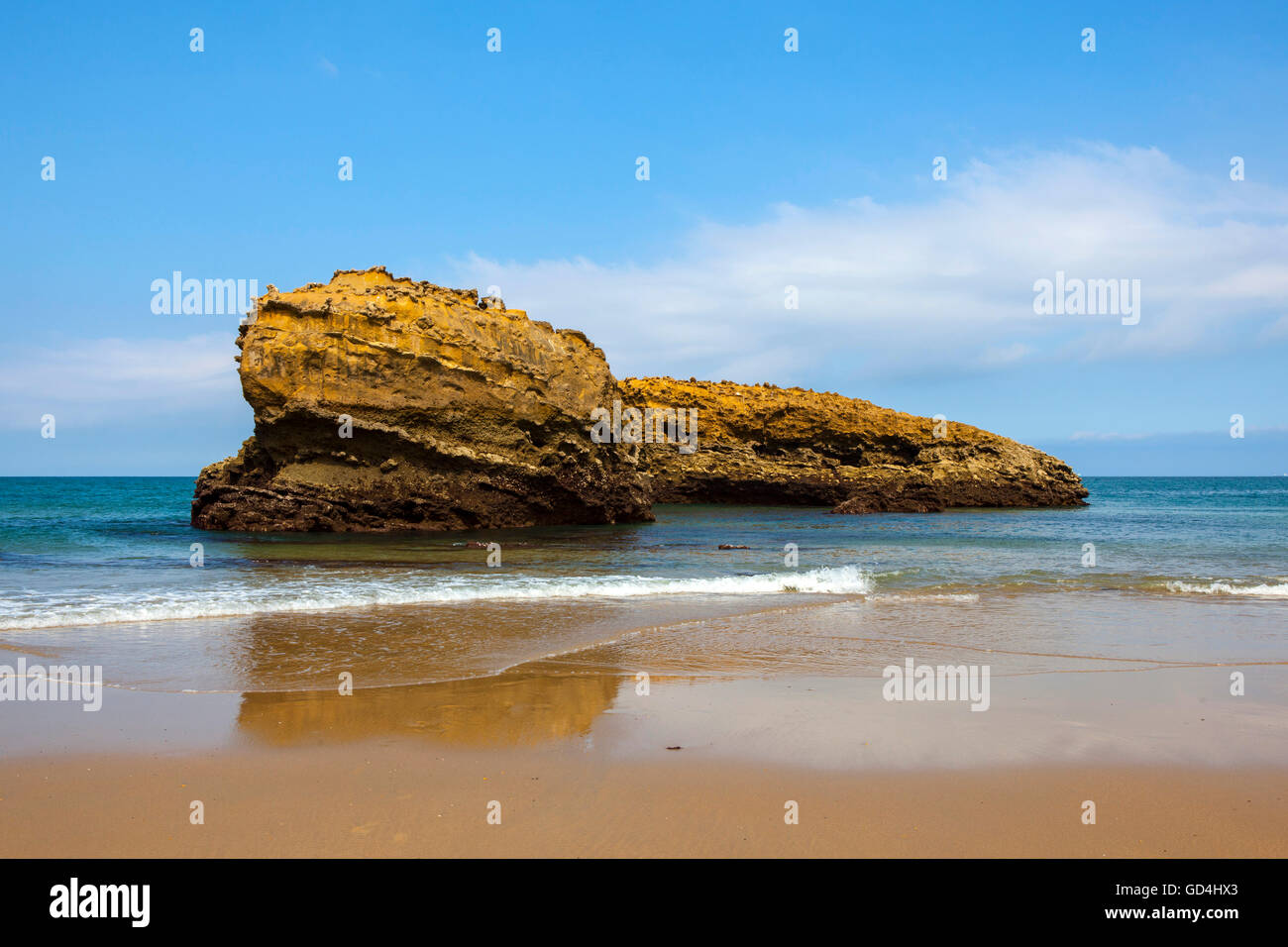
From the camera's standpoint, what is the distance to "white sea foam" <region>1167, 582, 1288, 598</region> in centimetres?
1295

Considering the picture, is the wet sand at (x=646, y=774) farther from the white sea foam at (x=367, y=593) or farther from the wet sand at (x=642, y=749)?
the white sea foam at (x=367, y=593)

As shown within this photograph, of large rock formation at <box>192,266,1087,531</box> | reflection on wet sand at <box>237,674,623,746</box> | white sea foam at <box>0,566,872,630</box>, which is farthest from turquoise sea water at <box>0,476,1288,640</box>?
reflection on wet sand at <box>237,674,623,746</box>

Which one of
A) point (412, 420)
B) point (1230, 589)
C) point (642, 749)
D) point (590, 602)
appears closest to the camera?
point (642, 749)

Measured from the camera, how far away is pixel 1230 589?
13312mm

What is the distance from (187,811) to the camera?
410cm

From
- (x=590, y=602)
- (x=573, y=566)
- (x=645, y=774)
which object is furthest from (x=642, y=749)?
(x=573, y=566)

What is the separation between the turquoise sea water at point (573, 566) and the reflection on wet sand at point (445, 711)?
483cm

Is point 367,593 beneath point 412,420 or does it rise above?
beneath

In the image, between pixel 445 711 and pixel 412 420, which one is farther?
pixel 412 420

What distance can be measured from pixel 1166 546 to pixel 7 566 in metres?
26.1

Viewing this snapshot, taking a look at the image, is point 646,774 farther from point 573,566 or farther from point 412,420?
point 412,420

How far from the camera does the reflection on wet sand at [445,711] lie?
5.39 m

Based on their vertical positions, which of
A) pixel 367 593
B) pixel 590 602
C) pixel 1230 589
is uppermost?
pixel 367 593

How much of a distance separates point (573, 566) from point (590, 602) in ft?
14.5
